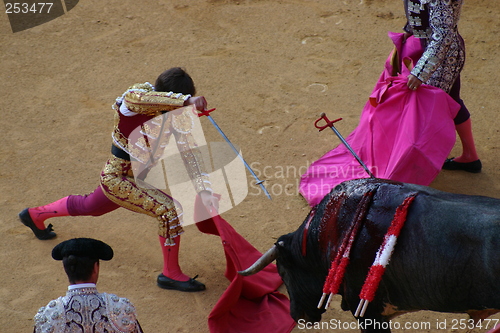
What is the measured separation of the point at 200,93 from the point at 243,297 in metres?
3.03

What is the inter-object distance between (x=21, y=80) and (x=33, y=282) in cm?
337

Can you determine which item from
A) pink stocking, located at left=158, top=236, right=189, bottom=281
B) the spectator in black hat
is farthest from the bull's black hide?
the spectator in black hat

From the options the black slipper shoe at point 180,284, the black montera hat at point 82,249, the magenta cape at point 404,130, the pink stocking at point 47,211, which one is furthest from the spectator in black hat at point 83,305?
the magenta cape at point 404,130

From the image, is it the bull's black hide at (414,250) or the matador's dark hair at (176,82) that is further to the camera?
the matador's dark hair at (176,82)

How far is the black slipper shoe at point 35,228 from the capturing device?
453 cm

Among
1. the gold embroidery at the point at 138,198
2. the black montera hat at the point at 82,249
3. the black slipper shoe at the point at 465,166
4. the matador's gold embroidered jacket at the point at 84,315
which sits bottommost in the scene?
the black slipper shoe at the point at 465,166

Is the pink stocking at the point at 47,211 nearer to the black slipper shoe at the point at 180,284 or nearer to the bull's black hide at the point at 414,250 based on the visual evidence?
the black slipper shoe at the point at 180,284

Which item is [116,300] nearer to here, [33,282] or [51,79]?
[33,282]

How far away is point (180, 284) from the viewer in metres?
4.16

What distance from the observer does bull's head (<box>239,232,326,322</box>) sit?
3440 mm

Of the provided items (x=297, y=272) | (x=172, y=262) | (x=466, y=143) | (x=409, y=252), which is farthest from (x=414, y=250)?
(x=466, y=143)

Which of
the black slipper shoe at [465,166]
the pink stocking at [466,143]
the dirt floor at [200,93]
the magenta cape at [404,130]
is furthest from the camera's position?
the black slipper shoe at [465,166]

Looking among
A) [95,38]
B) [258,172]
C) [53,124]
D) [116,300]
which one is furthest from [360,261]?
[95,38]

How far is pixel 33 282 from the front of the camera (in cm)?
424
